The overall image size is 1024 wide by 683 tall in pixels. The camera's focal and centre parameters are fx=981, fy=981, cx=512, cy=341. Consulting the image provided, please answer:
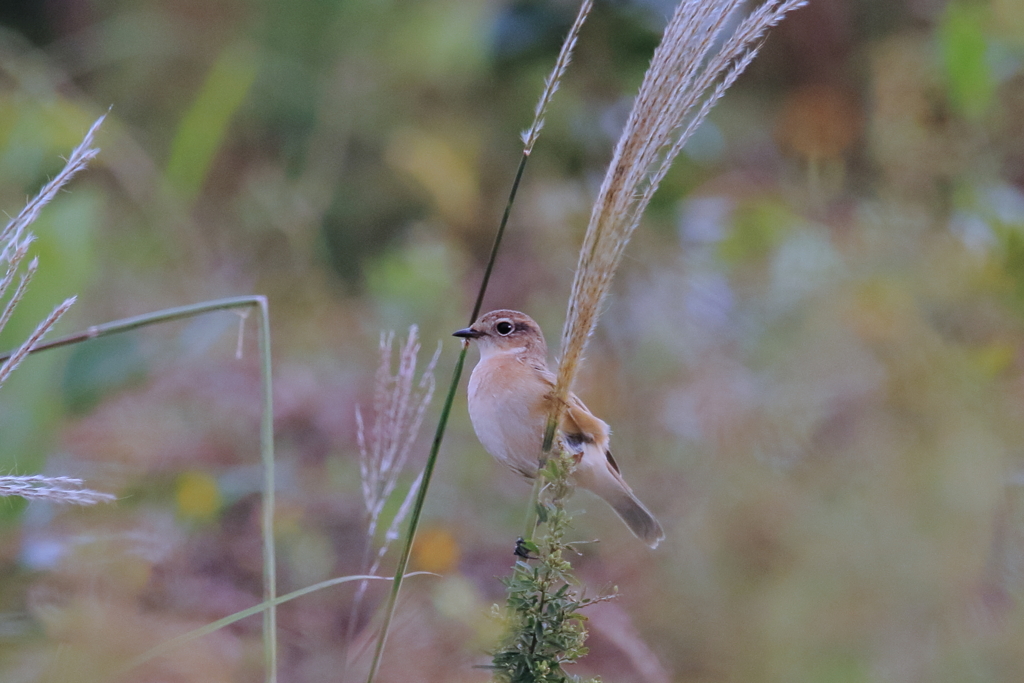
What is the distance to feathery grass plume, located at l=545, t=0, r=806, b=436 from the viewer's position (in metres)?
1.34

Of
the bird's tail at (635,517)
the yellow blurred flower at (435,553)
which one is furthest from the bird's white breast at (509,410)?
the yellow blurred flower at (435,553)

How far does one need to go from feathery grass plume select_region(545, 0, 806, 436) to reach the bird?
379 millimetres

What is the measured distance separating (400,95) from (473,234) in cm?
84

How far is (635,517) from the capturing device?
7.25 feet

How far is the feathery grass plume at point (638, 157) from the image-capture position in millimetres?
1341

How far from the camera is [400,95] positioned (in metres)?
4.76

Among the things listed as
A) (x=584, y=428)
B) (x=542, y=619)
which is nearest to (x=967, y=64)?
(x=584, y=428)

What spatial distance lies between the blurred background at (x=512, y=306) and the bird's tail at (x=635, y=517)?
0.27m

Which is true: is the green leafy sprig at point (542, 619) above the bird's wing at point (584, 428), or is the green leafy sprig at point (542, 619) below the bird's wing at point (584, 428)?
below

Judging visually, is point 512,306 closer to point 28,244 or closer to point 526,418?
point 526,418

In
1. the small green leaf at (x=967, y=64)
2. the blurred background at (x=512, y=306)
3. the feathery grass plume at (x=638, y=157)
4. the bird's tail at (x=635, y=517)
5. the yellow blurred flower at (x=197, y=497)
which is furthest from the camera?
the small green leaf at (x=967, y=64)

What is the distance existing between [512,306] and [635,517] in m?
1.93

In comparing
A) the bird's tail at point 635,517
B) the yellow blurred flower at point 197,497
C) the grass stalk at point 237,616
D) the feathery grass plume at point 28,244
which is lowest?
the grass stalk at point 237,616

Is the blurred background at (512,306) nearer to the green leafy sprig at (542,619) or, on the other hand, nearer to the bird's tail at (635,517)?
the bird's tail at (635,517)
